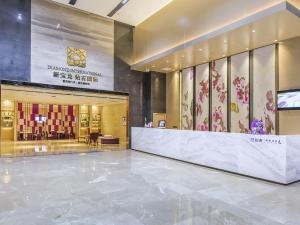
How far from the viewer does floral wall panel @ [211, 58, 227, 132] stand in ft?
33.0

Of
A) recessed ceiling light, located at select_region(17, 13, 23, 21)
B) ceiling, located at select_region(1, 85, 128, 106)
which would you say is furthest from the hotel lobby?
ceiling, located at select_region(1, 85, 128, 106)

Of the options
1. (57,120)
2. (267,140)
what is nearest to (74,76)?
(267,140)

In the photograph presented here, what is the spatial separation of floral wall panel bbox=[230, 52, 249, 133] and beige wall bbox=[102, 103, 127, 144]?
7128 millimetres

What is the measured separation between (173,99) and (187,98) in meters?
1.11

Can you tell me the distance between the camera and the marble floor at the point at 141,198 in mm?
3355

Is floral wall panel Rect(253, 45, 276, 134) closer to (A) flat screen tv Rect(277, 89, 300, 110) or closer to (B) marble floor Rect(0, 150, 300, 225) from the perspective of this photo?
(A) flat screen tv Rect(277, 89, 300, 110)

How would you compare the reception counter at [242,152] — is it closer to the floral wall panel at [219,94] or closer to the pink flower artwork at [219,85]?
the floral wall panel at [219,94]

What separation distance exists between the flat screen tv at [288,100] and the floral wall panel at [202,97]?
3.42m

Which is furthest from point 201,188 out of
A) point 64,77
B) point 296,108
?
point 64,77

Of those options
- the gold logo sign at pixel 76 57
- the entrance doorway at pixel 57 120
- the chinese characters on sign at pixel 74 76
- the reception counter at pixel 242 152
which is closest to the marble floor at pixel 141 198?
the reception counter at pixel 242 152

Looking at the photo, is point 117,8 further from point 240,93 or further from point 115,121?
point 115,121

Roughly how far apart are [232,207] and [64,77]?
855cm

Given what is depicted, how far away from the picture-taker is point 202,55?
381 inches

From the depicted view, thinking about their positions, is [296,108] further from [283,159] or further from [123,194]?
[123,194]
